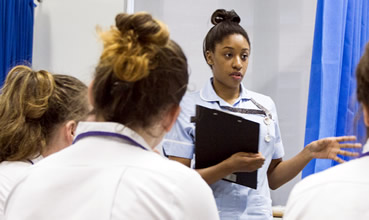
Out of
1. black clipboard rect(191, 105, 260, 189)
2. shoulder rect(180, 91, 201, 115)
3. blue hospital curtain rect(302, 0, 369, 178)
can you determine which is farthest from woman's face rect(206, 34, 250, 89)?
blue hospital curtain rect(302, 0, 369, 178)

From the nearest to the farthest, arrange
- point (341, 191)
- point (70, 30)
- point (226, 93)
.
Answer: point (341, 191) → point (226, 93) → point (70, 30)

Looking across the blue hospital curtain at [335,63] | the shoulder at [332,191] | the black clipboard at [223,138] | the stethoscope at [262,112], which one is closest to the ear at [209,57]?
the stethoscope at [262,112]

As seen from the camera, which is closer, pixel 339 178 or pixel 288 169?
pixel 339 178

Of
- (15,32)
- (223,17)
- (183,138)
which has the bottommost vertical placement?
(183,138)

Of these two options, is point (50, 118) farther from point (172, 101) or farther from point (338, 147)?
point (338, 147)

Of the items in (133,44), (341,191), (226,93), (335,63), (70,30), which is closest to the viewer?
(341,191)

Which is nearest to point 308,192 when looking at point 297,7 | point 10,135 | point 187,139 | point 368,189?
point 368,189

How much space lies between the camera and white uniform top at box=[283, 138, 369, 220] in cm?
77

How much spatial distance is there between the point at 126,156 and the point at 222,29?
3.92 feet

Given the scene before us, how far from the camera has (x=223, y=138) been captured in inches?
65.1

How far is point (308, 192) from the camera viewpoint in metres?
0.83

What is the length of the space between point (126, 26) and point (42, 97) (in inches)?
20.3

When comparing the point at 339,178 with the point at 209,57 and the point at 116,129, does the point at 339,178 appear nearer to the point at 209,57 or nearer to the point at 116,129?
the point at 116,129

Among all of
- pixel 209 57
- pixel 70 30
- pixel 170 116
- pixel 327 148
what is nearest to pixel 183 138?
pixel 209 57
